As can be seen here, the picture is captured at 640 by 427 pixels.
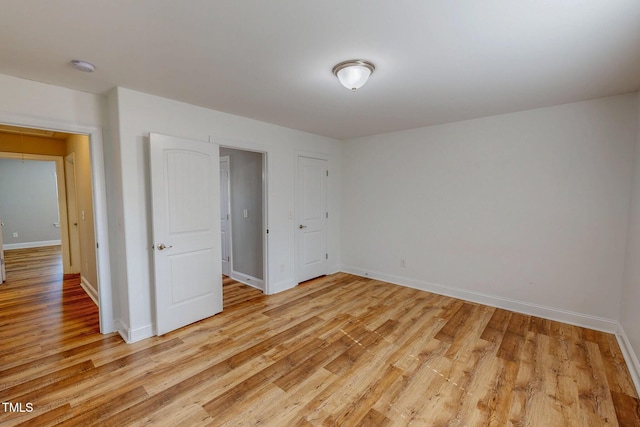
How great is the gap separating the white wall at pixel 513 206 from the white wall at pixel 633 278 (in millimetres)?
156

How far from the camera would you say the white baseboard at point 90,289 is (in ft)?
12.2

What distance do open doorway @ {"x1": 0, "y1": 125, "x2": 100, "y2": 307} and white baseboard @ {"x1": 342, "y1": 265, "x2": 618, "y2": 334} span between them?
13.0 feet

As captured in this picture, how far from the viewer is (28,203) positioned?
7098 millimetres

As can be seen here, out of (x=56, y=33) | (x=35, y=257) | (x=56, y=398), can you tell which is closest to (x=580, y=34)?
(x=56, y=33)

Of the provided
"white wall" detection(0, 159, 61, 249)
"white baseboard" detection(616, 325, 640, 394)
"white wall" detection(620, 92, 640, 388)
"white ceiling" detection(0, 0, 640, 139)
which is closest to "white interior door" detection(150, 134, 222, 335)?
"white ceiling" detection(0, 0, 640, 139)

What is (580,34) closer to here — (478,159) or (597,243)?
(478,159)

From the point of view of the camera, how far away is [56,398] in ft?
6.33

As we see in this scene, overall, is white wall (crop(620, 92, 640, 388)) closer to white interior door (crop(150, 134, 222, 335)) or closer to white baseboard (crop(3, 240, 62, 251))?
white interior door (crop(150, 134, 222, 335))

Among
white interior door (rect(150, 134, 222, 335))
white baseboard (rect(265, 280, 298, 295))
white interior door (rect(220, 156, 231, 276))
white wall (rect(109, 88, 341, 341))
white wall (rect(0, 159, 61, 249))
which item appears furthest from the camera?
white wall (rect(0, 159, 61, 249))

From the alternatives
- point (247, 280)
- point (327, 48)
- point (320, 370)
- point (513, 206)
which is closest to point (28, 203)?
point (247, 280)

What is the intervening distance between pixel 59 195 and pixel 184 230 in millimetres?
3379

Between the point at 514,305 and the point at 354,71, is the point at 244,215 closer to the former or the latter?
the point at 354,71

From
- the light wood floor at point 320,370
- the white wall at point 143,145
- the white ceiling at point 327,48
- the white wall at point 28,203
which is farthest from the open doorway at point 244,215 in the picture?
the white wall at point 28,203

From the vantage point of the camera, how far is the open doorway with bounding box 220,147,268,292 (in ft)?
13.6
